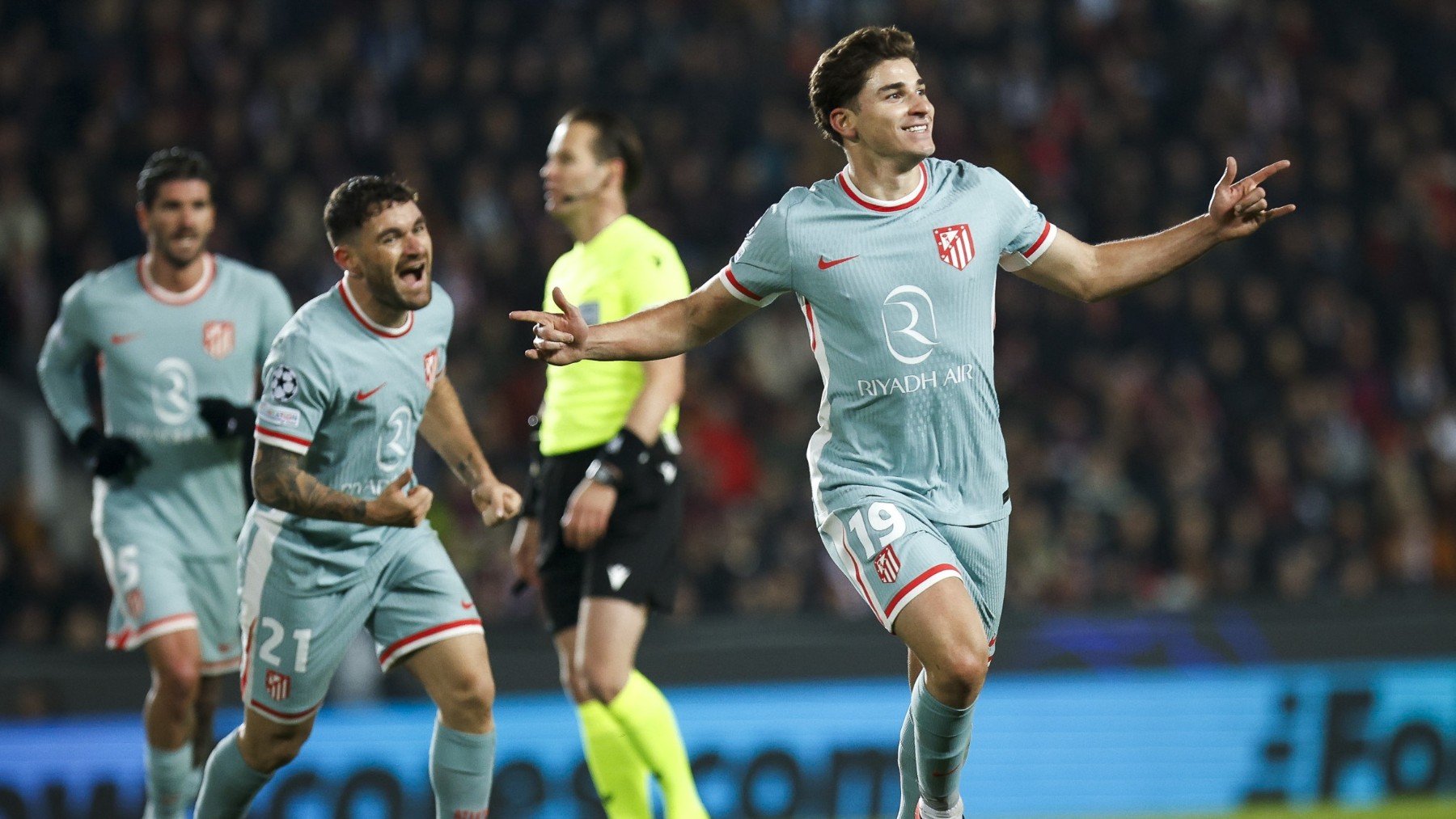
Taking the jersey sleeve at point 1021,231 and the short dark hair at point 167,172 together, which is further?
the short dark hair at point 167,172

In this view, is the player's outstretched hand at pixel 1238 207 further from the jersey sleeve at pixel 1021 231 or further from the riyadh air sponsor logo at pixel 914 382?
the riyadh air sponsor logo at pixel 914 382

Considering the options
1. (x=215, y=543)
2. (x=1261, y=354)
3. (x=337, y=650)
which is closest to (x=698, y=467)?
(x=1261, y=354)

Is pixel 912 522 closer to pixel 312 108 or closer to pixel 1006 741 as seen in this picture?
pixel 1006 741

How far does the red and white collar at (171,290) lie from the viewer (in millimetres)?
6316

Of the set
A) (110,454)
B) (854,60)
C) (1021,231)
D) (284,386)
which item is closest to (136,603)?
(110,454)

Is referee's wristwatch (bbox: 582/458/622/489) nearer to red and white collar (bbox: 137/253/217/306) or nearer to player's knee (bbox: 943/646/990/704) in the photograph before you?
player's knee (bbox: 943/646/990/704)

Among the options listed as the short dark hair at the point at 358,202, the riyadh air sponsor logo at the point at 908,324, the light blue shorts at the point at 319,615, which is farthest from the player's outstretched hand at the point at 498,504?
the riyadh air sponsor logo at the point at 908,324

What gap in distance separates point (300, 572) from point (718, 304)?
155 centimetres

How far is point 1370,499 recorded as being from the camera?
11.8 metres

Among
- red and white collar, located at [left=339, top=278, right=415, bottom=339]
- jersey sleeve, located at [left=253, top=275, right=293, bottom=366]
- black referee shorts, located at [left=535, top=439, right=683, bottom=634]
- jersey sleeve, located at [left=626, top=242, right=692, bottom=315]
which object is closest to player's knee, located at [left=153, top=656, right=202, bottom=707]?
jersey sleeve, located at [left=253, top=275, right=293, bottom=366]

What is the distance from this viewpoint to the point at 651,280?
19.7 feet

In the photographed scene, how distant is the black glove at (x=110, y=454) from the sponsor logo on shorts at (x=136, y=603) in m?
0.44

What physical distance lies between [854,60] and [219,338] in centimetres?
289

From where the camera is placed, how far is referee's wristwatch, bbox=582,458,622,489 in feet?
18.6
